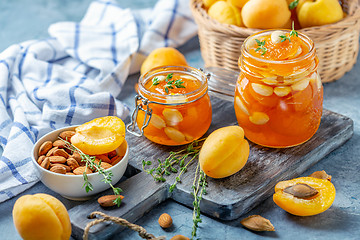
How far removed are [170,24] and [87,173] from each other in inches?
41.7

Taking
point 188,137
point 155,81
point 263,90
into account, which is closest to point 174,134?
point 188,137

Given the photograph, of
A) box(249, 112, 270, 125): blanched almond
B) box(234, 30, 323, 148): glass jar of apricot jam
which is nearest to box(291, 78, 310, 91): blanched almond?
box(234, 30, 323, 148): glass jar of apricot jam

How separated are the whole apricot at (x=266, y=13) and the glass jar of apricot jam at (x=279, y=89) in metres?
0.25

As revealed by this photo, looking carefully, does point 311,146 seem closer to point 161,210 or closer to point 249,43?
point 249,43

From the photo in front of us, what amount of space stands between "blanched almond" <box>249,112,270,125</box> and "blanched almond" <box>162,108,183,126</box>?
20 cm

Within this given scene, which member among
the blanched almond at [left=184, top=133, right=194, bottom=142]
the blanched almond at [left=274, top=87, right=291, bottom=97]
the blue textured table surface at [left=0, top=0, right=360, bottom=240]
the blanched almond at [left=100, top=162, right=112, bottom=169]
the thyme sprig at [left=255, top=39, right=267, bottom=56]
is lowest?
the blue textured table surface at [left=0, top=0, right=360, bottom=240]

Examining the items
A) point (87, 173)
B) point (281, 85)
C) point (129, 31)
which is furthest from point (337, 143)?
point (129, 31)

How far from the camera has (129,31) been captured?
6.70 ft

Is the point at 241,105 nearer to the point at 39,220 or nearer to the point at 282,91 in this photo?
the point at 282,91

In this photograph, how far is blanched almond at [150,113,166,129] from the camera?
137 centimetres

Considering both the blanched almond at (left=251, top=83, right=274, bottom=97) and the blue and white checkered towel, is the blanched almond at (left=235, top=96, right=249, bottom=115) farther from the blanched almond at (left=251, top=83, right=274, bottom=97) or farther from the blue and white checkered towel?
the blue and white checkered towel

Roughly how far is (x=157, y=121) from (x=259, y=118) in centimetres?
29

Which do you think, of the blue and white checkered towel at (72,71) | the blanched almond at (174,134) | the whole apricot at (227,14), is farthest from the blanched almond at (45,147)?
the whole apricot at (227,14)

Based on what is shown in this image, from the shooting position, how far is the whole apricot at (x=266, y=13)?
160 cm
